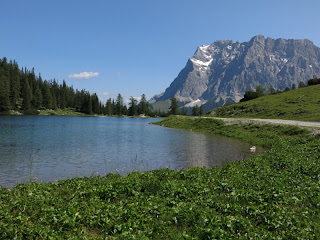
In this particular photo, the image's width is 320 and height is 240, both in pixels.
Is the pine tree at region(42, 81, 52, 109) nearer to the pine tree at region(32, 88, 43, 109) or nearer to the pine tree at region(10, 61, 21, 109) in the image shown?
the pine tree at region(32, 88, 43, 109)

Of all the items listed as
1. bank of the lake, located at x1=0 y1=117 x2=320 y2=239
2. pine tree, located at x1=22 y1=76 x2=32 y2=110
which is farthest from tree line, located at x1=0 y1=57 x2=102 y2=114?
bank of the lake, located at x1=0 y1=117 x2=320 y2=239

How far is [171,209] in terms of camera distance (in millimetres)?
10883

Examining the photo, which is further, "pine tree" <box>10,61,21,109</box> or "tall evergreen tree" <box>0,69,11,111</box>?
"pine tree" <box>10,61,21,109</box>

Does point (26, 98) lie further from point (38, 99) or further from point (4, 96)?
point (4, 96)

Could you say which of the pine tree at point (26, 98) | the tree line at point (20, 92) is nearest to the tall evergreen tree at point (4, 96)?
the tree line at point (20, 92)

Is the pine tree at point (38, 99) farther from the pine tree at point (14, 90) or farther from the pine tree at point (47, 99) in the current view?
the pine tree at point (14, 90)

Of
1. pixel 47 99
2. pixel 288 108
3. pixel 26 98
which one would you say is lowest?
pixel 288 108

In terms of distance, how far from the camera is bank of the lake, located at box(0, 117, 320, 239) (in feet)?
29.5

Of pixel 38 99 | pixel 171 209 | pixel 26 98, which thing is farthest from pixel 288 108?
pixel 38 99

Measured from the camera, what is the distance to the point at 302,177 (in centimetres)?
1616

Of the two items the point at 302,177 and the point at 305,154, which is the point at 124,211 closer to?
the point at 302,177

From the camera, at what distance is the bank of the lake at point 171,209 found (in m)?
8.98

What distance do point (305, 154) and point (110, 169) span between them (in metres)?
18.9

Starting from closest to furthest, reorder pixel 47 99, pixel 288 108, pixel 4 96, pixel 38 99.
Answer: pixel 288 108 → pixel 4 96 → pixel 38 99 → pixel 47 99
